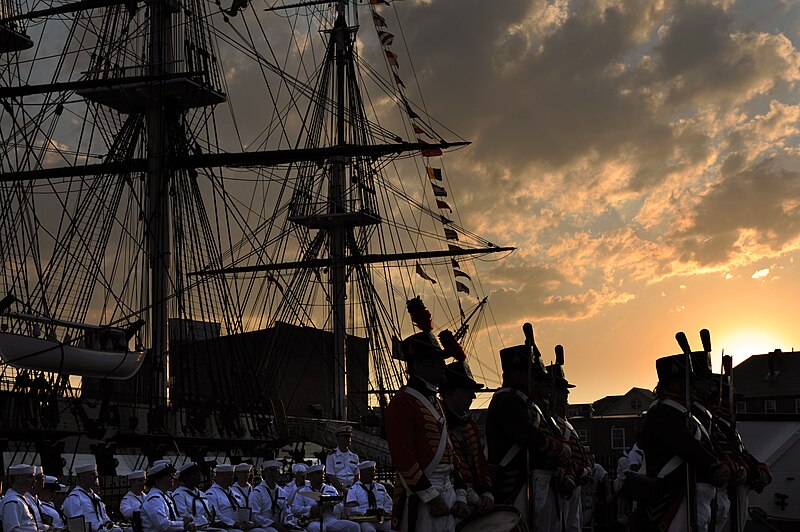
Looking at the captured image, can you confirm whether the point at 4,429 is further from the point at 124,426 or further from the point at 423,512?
the point at 423,512

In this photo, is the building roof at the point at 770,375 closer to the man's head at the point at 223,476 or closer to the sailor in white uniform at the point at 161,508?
the man's head at the point at 223,476

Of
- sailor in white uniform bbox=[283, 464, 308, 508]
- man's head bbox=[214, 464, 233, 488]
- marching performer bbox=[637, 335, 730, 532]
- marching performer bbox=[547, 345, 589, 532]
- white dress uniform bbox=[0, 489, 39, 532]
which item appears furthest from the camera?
sailor in white uniform bbox=[283, 464, 308, 508]

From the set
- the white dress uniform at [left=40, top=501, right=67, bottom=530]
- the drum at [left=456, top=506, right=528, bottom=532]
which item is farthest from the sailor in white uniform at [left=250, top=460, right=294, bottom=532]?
the drum at [left=456, top=506, right=528, bottom=532]

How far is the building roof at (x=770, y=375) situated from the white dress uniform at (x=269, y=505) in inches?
2709

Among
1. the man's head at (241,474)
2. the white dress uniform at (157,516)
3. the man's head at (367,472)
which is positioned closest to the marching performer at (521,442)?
the white dress uniform at (157,516)

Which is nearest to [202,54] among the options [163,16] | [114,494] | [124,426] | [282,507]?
[163,16]

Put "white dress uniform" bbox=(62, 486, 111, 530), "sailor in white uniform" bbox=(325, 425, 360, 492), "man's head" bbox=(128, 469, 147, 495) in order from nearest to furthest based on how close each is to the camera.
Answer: "white dress uniform" bbox=(62, 486, 111, 530), "man's head" bbox=(128, 469, 147, 495), "sailor in white uniform" bbox=(325, 425, 360, 492)

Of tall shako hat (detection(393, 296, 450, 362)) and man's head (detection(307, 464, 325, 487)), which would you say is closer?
tall shako hat (detection(393, 296, 450, 362))

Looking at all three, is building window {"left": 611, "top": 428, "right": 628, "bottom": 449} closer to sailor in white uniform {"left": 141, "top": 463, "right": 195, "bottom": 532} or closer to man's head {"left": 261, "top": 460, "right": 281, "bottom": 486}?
man's head {"left": 261, "top": 460, "right": 281, "bottom": 486}

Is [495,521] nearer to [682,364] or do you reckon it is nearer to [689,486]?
[689,486]

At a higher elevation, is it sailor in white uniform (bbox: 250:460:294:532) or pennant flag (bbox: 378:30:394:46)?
pennant flag (bbox: 378:30:394:46)

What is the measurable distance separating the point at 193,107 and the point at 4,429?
19061mm

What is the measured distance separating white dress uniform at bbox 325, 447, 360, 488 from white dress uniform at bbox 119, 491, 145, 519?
678 centimetres

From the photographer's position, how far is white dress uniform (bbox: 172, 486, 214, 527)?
45.6ft
